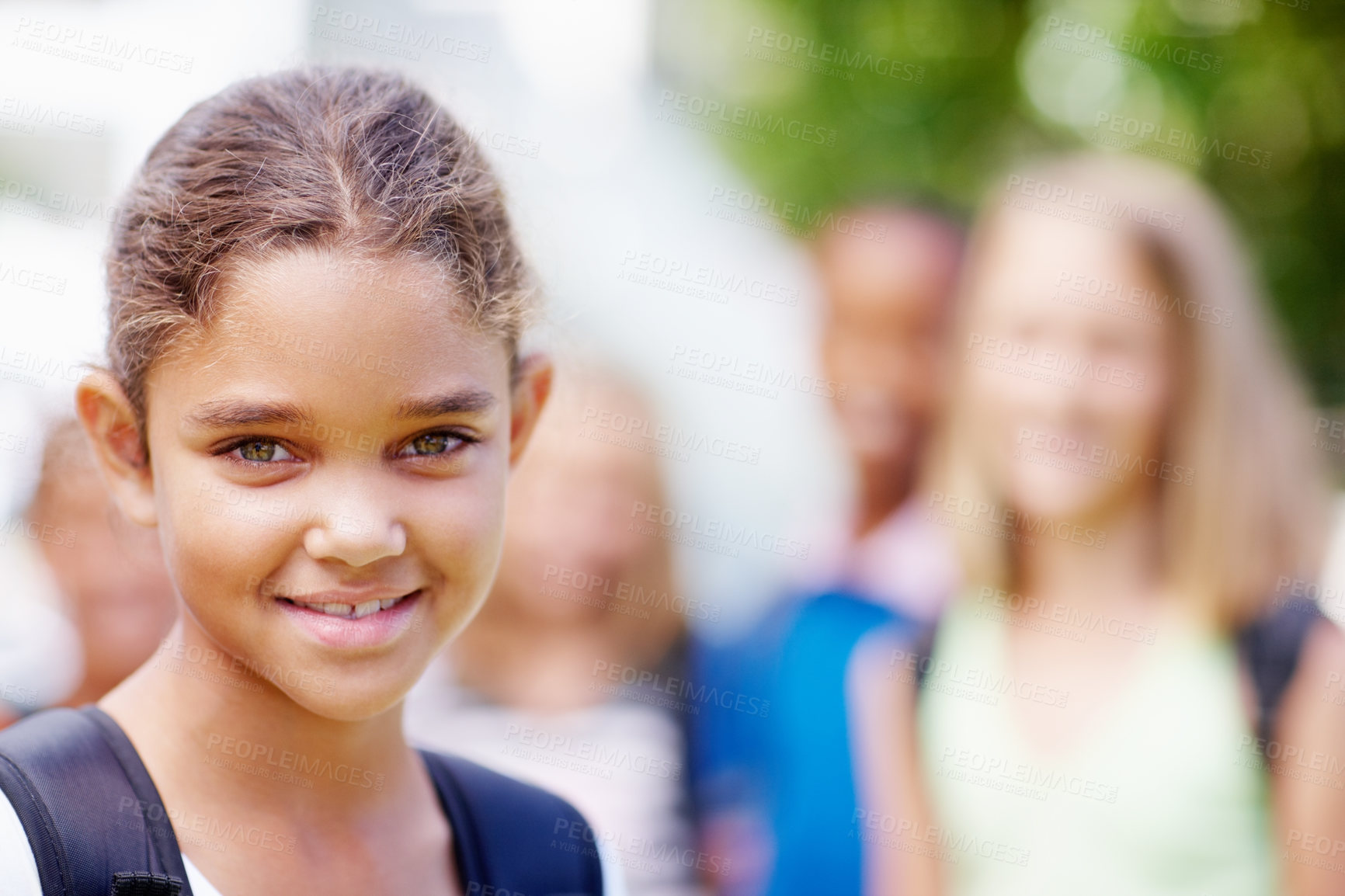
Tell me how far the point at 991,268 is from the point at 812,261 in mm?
1083

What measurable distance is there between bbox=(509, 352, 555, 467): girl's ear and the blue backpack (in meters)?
0.59

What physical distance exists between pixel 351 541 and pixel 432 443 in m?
0.19

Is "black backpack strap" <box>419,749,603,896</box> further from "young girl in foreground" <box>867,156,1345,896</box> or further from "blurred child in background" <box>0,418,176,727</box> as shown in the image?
"blurred child in background" <box>0,418,176,727</box>

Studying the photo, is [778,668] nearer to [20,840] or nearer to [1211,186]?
[20,840]

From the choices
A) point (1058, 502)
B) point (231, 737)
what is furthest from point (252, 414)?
point (1058, 502)

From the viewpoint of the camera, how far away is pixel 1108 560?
3.04m

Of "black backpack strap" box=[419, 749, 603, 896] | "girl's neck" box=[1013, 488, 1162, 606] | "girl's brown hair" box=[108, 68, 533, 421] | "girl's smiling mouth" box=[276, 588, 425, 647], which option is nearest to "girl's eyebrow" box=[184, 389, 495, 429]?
"girl's brown hair" box=[108, 68, 533, 421]

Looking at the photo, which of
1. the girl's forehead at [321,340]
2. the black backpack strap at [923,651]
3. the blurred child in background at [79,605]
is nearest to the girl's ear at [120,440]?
the girl's forehead at [321,340]

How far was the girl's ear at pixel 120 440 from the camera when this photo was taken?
1.52 metres

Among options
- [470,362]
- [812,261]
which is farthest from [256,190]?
[812,261]

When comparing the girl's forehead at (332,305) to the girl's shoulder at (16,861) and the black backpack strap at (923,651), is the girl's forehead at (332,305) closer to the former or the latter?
the girl's shoulder at (16,861)

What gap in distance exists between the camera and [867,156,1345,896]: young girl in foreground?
8.59 ft

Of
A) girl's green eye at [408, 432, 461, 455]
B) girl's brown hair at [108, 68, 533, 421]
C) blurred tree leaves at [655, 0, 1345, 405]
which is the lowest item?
girl's green eye at [408, 432, 461, 455]

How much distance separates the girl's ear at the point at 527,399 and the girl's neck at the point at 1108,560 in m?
1.90
